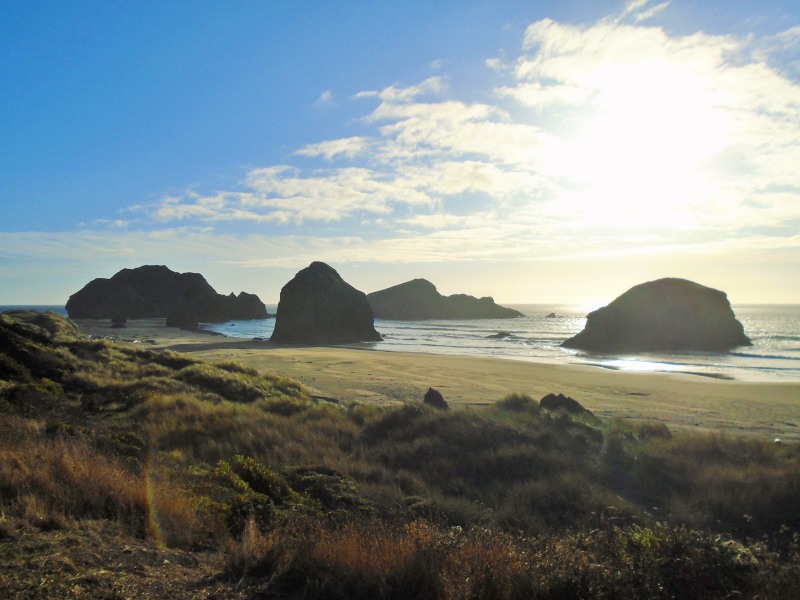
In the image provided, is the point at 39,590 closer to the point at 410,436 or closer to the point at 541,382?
the point at 410,436

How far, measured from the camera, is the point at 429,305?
169 m

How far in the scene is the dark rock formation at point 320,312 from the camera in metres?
65.2

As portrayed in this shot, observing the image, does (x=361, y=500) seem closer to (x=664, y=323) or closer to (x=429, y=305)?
(x=664, y=323)

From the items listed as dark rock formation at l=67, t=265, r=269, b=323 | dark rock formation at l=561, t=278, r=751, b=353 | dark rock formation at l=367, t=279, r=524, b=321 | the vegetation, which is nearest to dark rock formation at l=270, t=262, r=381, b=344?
dark rock formation at l=561, t=278, r=751, b=353

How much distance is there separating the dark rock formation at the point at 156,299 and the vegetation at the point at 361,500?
105762 mm

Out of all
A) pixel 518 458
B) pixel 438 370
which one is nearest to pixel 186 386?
pixel 518 458

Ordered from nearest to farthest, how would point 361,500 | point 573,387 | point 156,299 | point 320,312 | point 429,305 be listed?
point 361,500 < point 573,387 < point 320,312 < point 156,299 < point 429,305

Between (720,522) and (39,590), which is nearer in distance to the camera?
(39,590)

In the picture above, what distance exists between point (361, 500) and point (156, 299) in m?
145

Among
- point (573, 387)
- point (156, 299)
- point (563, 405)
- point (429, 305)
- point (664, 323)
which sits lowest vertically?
point (573, 387)

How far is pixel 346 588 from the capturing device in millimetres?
4156

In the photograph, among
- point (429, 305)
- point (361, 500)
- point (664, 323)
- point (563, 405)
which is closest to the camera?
point (361, 500)

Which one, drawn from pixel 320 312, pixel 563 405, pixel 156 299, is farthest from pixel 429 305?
pixel 563 405

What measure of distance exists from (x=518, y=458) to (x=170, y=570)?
7.62 metres
